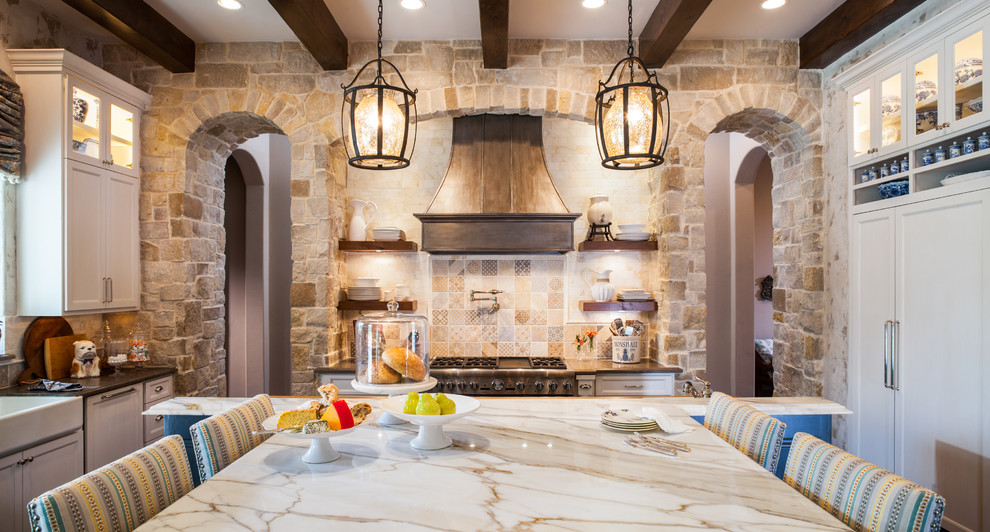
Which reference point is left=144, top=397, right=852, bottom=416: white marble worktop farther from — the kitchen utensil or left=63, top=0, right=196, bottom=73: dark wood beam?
left=63, top=0, right=196, bottom=73: dark wood beam

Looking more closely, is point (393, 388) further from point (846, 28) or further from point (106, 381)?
point (846, 28)

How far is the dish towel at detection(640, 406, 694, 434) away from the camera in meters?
1.87

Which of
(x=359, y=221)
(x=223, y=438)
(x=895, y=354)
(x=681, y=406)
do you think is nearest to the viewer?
(x=223, y=438)

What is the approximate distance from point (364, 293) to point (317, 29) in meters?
1.93

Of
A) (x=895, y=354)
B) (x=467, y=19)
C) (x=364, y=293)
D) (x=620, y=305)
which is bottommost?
(x=895, y=354)

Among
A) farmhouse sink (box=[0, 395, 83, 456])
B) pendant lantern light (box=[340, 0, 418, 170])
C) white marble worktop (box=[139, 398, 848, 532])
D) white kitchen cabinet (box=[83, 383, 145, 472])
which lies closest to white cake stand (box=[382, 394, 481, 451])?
white marble worktop (box=[139, 398, 848, 532])

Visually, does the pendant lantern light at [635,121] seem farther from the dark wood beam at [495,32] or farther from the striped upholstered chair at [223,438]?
the striped upholstered chair at [223,438]

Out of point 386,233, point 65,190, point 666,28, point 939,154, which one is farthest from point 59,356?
point 939,154

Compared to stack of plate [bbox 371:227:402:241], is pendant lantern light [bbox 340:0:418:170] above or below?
above

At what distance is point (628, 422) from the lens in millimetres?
1915

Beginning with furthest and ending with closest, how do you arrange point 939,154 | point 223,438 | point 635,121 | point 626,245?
1. point 626,245
2. point 939,154
3. point 635,121
4. point 223,438

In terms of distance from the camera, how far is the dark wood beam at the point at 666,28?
3.09m

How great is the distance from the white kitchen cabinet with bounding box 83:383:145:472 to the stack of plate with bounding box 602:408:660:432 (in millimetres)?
2879

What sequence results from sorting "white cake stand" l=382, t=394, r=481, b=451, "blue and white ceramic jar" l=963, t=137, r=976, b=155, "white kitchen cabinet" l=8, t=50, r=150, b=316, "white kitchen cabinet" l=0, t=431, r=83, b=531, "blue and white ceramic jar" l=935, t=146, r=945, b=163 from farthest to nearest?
"white kitchen cabinet" l=8, t=50, r=150, b=316
"blue and white ceramic jar" l=935, t=146, r=945, b=163
"blue and white ceramic jar" l=963, t=137, r=976, b=155
"white kitchen cabinet" l=0, t=431, r=83, b=531
"white cake stand" l=382, t=394, r=481, b=451
